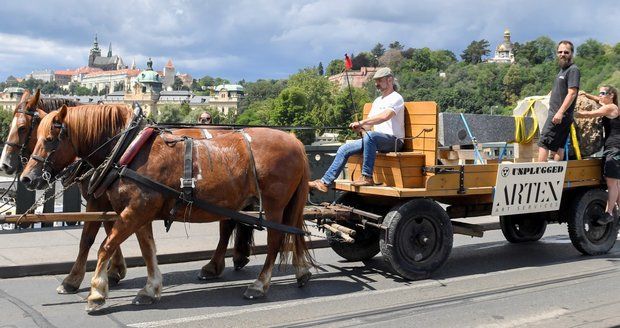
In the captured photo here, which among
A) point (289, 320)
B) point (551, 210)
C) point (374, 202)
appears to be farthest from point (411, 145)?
point (289, 320)

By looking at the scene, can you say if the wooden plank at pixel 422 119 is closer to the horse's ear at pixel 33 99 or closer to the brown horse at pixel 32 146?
the brown horse at pixel 32 146

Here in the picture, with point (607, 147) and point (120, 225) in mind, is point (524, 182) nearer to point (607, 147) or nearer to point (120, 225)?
point (607, 147)

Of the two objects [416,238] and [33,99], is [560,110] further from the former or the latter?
[33,99]

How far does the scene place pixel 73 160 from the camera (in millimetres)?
6031

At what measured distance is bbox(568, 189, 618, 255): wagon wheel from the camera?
8.38 m

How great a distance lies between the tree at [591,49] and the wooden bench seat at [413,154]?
181 metres

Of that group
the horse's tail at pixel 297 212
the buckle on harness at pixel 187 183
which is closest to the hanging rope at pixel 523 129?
the horse's tail at pixel 297 212

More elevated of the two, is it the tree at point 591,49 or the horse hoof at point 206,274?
the tree at point 591,49

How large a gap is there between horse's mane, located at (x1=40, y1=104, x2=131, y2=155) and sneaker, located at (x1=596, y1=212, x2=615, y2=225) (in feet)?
21.3

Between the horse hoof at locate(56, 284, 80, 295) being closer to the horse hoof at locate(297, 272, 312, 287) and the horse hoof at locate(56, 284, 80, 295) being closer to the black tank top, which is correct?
the horse hoof at locate(297, 272, 312, 287)

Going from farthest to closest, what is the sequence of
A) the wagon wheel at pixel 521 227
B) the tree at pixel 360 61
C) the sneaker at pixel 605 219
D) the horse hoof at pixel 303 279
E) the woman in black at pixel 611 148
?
the tree at pixel 360 61, the wagon wheel at pixel 521 227, the sneaker at pixel 605 219, the woman in black at pixel 611 148, the horse hoof at pixel 303 279

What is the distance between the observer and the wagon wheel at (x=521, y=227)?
31.6ft

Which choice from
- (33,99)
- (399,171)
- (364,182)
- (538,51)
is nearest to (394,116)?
(399,171)

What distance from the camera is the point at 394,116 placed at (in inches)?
284
